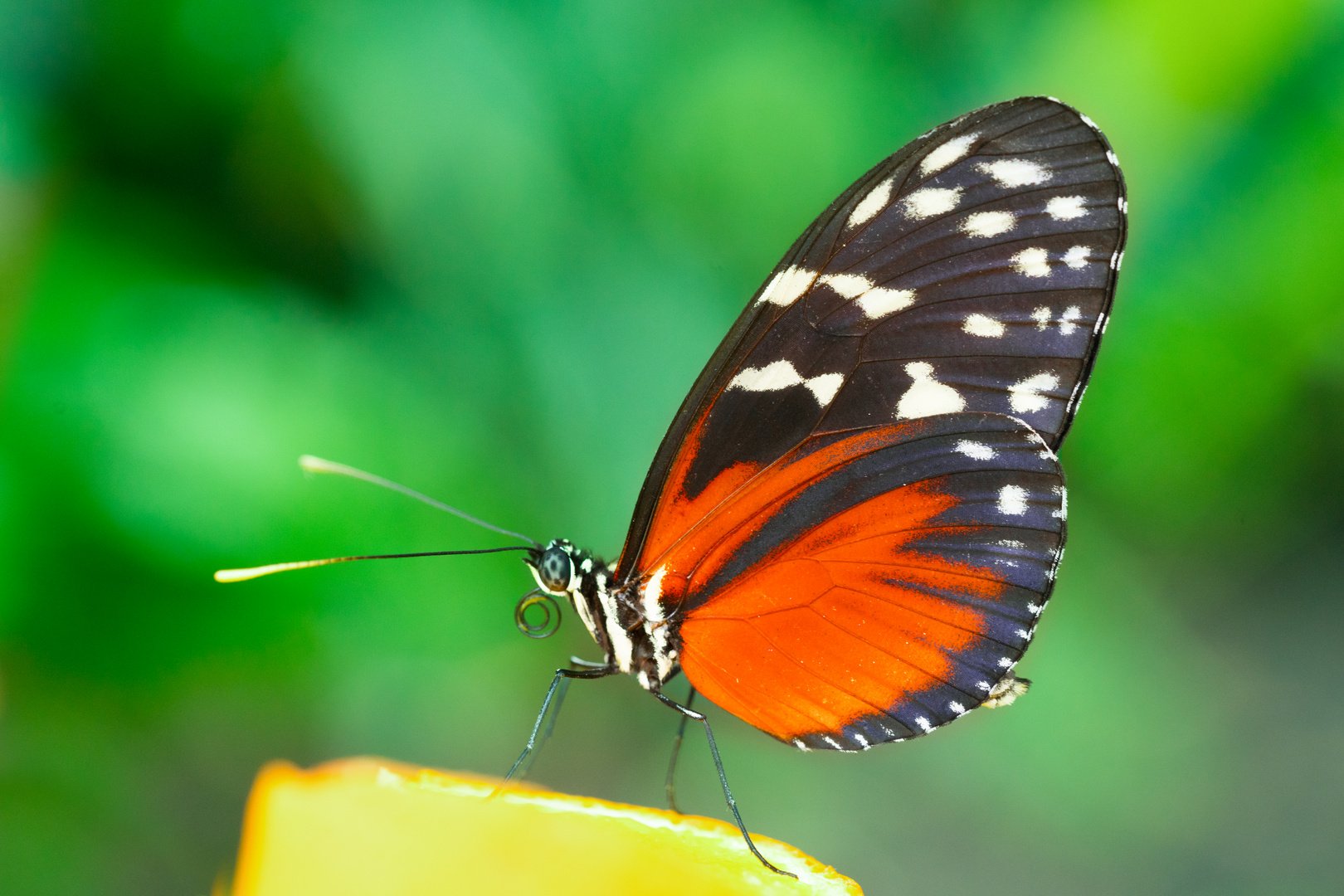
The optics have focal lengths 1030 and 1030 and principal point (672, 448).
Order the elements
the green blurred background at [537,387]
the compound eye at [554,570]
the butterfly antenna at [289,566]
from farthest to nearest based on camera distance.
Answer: the green blurred background at [537,387], the compound eye at [554,570], the butterfly antenna at [289,566]

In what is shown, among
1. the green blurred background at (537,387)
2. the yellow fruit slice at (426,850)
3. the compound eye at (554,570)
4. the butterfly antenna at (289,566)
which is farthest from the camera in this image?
the green blurred background at (537,387)

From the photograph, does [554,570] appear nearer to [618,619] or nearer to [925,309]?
[618,619]

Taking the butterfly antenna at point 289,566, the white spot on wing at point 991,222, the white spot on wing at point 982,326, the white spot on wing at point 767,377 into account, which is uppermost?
the white spot on wing at point 991,222

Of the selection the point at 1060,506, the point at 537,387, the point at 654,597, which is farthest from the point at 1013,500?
the point at 537,387

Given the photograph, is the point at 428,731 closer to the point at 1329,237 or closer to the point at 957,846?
the point at 957,846

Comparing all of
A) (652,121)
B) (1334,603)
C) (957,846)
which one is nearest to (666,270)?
(652,121)

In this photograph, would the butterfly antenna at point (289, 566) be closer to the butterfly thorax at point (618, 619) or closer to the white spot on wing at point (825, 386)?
the butterfly thorax at point (618, 619)

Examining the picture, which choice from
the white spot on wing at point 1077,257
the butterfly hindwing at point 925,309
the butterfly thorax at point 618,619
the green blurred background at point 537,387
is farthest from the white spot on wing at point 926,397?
the green blurred background at point 537,387
